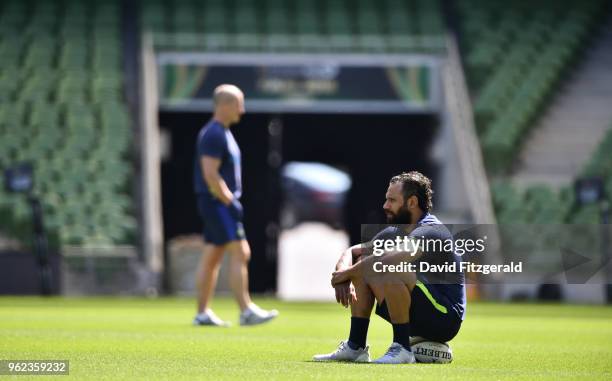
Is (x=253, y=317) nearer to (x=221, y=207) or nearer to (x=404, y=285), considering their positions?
(x=221, y=207)

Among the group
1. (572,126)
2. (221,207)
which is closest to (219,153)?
(221,207)

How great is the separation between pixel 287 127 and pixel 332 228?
13.0m

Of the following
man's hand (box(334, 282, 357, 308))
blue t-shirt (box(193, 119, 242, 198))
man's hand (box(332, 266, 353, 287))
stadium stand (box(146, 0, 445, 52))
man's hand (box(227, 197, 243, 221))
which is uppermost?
stadium stand (box(146, 0, 445, 52))

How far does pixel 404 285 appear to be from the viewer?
6.09 metres

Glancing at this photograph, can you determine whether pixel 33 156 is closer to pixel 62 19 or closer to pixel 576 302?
pixel 62 19

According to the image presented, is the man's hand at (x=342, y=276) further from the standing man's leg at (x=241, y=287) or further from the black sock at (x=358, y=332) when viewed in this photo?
→ the standing man's leg at (x=241, y=287)

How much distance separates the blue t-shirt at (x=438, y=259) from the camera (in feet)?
19.8

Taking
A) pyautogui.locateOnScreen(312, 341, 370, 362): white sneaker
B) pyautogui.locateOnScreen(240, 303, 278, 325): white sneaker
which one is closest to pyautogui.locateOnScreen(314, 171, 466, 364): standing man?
pyautogui.locateOnScreen(312, 341, 370, 362): white sneaker

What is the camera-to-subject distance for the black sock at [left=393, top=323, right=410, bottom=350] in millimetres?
6168

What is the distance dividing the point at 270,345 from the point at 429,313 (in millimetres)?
1926

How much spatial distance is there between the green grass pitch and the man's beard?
73 cm

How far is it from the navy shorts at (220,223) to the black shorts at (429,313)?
392 cm

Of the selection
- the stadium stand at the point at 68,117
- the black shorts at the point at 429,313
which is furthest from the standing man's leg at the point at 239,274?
the stadium stand at the point at 68,117

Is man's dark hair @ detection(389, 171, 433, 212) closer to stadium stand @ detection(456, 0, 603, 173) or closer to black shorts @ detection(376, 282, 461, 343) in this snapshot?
black shorts @ detection(376, 282, 461, 343)
